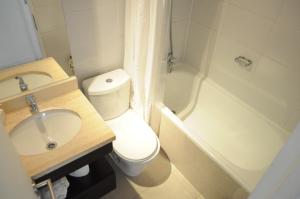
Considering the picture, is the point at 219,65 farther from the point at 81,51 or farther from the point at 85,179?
the point at 85,179

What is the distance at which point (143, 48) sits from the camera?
1535 mm

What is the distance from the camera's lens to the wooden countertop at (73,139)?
1.04 metres

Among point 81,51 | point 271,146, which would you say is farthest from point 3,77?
point 271,146

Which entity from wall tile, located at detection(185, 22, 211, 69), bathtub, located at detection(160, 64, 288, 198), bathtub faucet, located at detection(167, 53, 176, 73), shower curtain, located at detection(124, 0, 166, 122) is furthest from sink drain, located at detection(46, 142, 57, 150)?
wall tile, located at detection(185, 22, 211, 69)

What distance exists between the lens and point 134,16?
1450mm

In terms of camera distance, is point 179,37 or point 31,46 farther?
point 179,37

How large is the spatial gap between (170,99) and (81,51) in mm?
1080

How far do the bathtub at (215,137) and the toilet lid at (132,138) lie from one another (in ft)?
0.67

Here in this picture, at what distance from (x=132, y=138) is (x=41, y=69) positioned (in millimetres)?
771

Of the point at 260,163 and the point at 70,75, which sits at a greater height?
the point at 70,75

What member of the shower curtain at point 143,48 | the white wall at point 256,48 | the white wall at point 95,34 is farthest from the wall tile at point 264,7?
the white wall at point 95,34

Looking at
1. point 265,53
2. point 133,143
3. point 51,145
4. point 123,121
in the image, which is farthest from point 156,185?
point 265,53

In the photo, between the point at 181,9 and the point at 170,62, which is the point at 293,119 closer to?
the point at 170,62

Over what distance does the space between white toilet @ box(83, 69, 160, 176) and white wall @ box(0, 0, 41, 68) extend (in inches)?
18.7
